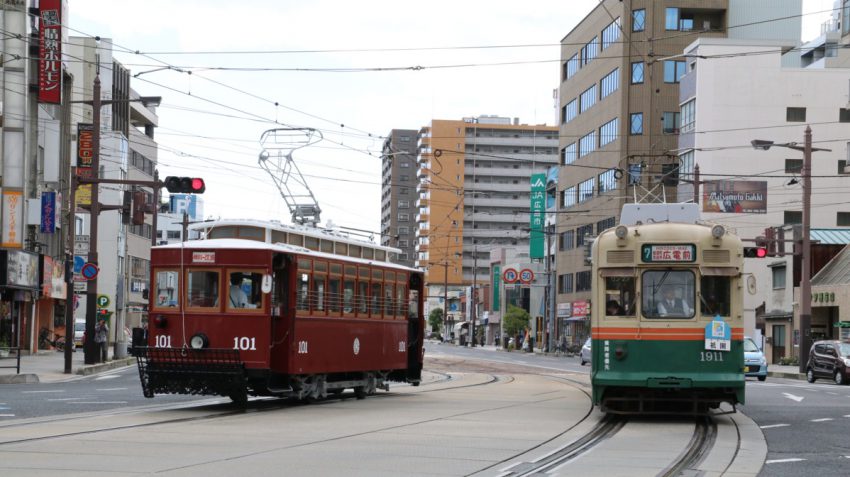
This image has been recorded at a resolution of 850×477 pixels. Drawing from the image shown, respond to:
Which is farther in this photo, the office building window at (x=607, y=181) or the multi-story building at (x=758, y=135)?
the office building window at (x=607, y=181)

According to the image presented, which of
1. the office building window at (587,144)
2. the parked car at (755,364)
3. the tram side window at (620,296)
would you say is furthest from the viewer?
the office building window at (587,144)

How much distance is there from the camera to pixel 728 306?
1839 centimetres

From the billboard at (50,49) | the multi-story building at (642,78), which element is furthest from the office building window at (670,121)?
the billboard at (50,49)

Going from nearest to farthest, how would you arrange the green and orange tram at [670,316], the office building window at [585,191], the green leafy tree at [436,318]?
the green and orange tram at [670,316] < the office building window at [585,191] < the green leafy tree at [436,318]

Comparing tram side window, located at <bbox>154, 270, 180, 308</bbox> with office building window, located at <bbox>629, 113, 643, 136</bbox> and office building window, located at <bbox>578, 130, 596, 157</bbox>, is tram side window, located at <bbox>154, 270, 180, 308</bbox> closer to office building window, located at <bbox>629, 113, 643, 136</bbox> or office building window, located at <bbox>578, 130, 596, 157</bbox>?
office building window, located at <bbox>629, 113, 643, 136</bbox>

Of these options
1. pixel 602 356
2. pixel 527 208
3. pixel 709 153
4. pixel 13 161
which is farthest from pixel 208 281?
pixel 527 208

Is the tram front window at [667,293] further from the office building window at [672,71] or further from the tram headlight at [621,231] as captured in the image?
the office building window at [672,71]

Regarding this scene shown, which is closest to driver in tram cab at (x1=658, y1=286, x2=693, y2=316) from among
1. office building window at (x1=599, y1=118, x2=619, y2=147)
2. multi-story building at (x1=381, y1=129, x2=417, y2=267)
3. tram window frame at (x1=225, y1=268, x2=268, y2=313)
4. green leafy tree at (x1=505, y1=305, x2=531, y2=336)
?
tram window frame at (x1=225, y1=268, x2=268, y2=313)

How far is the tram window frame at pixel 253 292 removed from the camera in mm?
19688

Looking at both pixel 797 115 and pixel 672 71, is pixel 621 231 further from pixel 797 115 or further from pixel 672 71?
pixel 672 71

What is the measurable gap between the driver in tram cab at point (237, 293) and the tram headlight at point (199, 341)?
70 cm

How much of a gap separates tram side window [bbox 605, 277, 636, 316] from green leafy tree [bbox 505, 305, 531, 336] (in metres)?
82.1

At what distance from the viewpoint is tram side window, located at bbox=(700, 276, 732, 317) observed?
1839 centimetres

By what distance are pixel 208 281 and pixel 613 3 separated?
6605 centimetres
